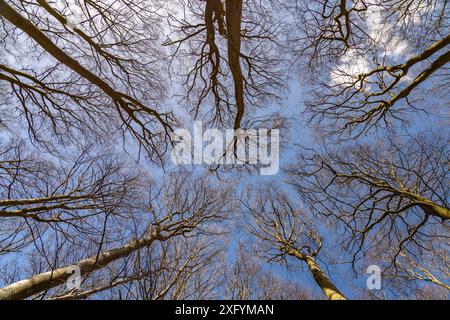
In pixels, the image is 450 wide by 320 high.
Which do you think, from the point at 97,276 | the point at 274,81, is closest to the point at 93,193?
the point at 97,276

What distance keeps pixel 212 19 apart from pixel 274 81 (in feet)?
6.69

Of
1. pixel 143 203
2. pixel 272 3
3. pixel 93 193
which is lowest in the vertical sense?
pixel 143 203

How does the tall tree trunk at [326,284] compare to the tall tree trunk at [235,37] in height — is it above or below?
below

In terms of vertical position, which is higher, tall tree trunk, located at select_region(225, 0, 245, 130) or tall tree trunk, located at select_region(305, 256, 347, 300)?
tall tree trunk, located at select_region(225, 0, 245, 130)

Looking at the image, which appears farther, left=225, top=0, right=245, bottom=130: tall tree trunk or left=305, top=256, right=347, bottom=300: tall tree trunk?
left=305, top=256, right=347, bottom=300: tall tree trunk

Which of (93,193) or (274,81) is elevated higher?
(274,81)

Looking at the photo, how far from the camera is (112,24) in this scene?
13.2 feet

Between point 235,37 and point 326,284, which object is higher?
point 235,37

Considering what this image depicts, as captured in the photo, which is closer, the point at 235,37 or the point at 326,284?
the point at 235,37

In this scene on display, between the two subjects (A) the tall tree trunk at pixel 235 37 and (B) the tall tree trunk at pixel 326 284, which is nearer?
(A) the tall tree trunk at pixel 235 37
